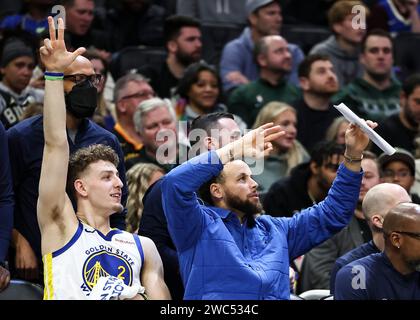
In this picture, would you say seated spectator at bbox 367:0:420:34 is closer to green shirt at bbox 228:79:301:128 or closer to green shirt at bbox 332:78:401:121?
green shirt at bbox 332:78:401:121

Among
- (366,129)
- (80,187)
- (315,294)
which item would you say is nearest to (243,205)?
(366,129)

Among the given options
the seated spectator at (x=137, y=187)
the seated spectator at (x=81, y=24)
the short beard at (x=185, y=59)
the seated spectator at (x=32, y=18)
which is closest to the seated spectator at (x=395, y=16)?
the short beard at (x=185, y=59)

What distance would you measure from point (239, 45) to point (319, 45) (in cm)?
76

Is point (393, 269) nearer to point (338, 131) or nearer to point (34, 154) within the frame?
point (34, 154)

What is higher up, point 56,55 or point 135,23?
point 135,23

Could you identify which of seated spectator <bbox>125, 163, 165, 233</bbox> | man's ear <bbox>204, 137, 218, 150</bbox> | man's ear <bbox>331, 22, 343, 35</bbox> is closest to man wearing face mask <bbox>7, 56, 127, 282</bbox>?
man's ear <bbox>204, 137, 218, 150</bbox>

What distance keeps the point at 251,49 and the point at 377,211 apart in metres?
3.95

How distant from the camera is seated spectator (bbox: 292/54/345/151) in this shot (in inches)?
354

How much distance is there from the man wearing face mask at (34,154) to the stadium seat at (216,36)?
181 inches

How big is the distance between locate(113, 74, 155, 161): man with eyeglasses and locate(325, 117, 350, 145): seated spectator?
1.37 m

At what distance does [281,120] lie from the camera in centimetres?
820

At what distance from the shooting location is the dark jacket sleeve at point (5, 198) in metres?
5.23

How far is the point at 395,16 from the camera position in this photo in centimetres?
1083

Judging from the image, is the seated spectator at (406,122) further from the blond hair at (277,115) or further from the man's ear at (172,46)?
the man's ear at (172,46)
